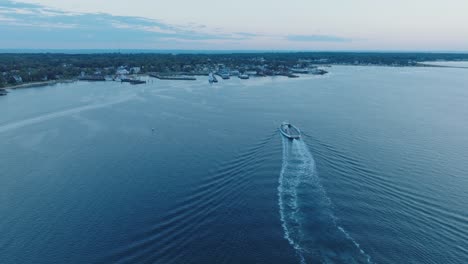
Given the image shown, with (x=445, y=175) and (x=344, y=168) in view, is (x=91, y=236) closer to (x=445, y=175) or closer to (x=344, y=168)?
(x=344, y=168)

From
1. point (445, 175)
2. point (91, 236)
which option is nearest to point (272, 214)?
point (91, 236)

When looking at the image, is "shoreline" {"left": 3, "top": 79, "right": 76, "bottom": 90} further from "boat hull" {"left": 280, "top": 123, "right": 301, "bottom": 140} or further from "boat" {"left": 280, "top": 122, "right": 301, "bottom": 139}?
"boat hull" {"left": 280, "top": 123, "right": 301, "bottom": 140}

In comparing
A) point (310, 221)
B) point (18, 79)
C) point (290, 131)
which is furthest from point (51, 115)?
point (18, 79)

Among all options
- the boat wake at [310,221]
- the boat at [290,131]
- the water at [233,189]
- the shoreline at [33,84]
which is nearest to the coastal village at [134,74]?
the shoreline at [33,84]

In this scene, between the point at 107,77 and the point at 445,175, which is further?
the point at 107,77

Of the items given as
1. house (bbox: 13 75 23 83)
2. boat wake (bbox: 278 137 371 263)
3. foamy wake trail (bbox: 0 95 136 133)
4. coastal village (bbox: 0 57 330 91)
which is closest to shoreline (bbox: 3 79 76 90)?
coastal village (bbox: 0 57 330 91)

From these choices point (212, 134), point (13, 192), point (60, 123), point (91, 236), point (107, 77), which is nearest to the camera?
point (91, 236)
